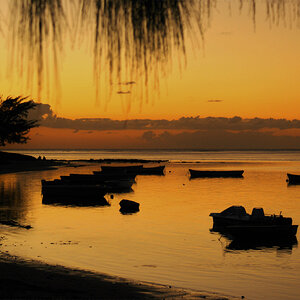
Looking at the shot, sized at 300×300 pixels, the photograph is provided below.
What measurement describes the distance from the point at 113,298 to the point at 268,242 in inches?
765

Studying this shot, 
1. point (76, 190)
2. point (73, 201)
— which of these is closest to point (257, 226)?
point (76, 190)

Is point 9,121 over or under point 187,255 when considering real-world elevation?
over

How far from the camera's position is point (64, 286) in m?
17.0

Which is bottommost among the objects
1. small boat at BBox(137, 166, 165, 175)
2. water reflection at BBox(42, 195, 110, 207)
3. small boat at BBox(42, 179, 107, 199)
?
water reflection at BBox(42, 195, 110, 207)

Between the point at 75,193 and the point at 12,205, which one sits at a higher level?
the point at 75,193

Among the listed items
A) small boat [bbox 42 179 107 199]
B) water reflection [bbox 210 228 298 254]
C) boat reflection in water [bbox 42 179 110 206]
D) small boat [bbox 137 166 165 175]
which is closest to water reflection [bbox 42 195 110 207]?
boat reflection in water [bbox 42 179 110 206]

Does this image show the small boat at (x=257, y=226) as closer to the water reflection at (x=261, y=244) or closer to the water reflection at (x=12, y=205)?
the water reflection at (x=261, y=244)

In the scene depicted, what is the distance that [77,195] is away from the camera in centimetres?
5797

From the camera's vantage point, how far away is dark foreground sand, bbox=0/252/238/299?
48.6 feet

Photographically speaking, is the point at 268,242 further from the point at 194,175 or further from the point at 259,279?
the point at 194,175

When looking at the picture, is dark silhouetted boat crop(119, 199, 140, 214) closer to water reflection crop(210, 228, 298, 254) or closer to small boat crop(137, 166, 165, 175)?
water reflection crop(210, 228, 298, 254)

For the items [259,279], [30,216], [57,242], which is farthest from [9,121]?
[259,279]

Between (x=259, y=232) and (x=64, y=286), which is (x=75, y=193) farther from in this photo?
(x=64, y=286)

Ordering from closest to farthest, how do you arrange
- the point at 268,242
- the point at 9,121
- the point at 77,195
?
the point at 268,242 → the point at 77,195 → the point at 9,121
